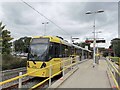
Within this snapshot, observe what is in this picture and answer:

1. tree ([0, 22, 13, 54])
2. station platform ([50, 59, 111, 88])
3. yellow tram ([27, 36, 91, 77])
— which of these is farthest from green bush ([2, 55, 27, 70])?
tree ([0, 22, 13, 54])

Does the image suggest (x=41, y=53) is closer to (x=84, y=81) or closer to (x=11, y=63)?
(x=84, y=81)

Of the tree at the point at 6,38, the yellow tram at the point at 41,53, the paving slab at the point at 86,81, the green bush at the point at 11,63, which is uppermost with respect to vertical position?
the tree at the point at 6,38

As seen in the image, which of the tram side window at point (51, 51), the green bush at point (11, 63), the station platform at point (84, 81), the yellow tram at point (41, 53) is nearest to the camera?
the station platform at point (84, 81)

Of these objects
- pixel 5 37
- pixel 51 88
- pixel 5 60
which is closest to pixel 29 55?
pixel 51 88

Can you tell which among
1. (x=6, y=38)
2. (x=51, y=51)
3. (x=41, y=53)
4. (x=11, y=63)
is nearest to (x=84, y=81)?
(x=51, y=51)

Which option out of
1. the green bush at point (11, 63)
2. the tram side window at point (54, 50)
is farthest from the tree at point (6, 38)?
the tram side window at point (54, 50)

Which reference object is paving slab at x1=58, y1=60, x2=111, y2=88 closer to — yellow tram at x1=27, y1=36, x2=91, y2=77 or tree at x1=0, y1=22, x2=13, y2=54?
yellow tram at x1=27, y1=36, x2=91, y2=77

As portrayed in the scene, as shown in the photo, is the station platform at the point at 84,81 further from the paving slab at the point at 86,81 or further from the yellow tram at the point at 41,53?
the yellow tram at the point at 41,53

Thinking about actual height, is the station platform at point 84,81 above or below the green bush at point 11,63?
below

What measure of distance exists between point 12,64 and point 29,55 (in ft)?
34.3

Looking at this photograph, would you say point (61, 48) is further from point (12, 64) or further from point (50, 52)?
point (12, 64)

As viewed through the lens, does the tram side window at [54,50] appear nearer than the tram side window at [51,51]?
No

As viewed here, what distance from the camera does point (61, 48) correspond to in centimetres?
1892

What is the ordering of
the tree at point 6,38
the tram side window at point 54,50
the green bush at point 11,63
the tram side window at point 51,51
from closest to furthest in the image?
the tram side window at point 51,51
the tram side window at point 54,50
the green bush at point 11,63
the tree at point 6,38
